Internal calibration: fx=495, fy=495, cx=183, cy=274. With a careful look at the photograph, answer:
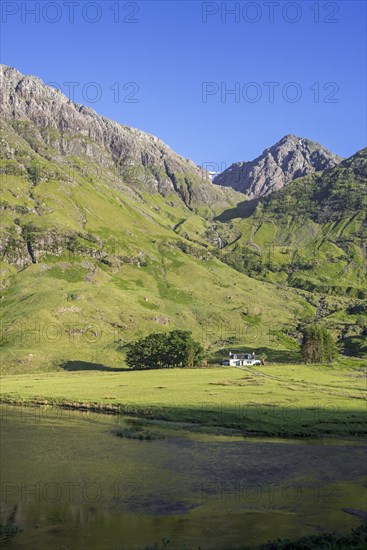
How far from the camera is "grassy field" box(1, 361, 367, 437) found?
75062 mm

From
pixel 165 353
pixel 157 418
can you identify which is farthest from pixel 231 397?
pixel 165 353

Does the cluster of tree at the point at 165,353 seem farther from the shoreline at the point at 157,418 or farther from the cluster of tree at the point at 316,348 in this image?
the shoreline at the point at 157,418

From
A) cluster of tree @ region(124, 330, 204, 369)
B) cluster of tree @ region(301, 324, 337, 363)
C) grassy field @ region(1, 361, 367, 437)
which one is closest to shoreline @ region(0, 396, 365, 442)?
grassy field @ region(1, 361, 367, 437)

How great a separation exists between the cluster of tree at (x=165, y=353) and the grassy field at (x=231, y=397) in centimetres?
2279

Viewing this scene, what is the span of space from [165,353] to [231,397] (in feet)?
267

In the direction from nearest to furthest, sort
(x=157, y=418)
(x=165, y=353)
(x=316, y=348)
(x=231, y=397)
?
1. (x=157, y=418)
2. (x=231, y=397)
3. (x=165, y=353)
4. (x=316, y=348)

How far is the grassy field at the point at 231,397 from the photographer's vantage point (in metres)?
75.1

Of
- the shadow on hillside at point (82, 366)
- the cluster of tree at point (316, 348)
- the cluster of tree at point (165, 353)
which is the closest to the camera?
the cluster of tree at point (165, 353)

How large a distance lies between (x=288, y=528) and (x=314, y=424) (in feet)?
132

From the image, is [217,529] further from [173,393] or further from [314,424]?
[173,393]

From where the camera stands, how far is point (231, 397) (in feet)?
330

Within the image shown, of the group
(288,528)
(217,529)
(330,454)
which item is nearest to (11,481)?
(217,529)

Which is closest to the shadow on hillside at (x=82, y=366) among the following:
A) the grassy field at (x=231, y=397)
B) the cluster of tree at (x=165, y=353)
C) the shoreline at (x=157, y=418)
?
the cluster of tree at (x=165, y=353)

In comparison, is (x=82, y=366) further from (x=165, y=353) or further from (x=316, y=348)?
(x=316, y=348)
